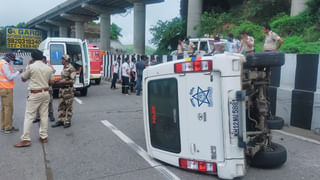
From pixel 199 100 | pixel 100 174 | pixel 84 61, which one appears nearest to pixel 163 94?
pixel 199 100

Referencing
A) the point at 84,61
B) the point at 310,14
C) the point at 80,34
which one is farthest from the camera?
the point at 80,34

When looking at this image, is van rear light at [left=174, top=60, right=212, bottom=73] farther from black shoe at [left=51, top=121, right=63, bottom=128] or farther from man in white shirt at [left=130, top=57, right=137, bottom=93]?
man in white shirt at [left=130, top=57, right=137, bottom=93]

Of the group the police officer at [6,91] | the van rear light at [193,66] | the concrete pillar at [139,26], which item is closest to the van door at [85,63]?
the police officer at [6,91]

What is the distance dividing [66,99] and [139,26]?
2417 cm

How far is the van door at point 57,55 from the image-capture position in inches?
436

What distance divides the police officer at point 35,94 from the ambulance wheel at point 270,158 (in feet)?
13.1

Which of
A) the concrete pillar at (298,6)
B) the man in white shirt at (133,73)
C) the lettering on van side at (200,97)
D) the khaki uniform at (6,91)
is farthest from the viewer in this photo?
the concrete pillar at (298,6)

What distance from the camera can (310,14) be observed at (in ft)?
47.9

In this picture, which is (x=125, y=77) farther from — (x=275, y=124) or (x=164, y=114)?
(x=275, y=124)

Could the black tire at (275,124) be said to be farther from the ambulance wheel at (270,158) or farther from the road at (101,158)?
the road at (101,158)

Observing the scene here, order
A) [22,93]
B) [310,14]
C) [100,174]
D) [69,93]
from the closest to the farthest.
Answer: [100,174]
[69,93]
[22,93]
[310,14]

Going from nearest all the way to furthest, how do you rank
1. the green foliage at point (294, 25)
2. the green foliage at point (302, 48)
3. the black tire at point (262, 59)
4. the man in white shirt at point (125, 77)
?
the black tire at point (262, 59) < the green foliage at point (302, 48) < the man in white shirt at point (125, 77) < the green foliage at point (294, 25)

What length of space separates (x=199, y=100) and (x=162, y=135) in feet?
3.02

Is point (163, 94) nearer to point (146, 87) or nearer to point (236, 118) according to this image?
point (146, 87)
